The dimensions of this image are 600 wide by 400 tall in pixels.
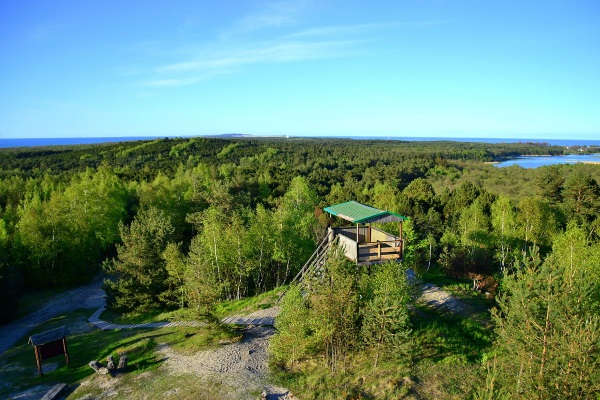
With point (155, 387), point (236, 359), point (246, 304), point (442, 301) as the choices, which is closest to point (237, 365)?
point (236, 359)

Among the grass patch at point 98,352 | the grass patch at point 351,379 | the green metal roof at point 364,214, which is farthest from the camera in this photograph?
the green metal roof at point 364,214

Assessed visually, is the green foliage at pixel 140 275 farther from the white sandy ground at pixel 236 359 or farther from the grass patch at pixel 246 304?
the grass patch at pixel 246 304

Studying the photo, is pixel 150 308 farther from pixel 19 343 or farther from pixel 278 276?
pixel 278 276

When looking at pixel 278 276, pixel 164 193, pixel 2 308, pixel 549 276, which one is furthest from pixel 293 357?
pixel 164 193

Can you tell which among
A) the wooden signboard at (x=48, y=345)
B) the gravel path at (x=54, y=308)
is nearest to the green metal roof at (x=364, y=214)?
the wooden signboard at (x=48, y=345)

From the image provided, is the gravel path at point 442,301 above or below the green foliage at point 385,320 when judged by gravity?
below

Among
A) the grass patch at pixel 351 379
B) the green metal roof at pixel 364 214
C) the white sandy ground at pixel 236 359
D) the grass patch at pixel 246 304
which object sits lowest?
the grass patch at pixel 246 304

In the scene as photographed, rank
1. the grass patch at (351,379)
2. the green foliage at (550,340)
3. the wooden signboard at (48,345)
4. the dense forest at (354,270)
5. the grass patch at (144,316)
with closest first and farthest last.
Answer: the green foliage at (550,340)
the dense forest at (354,270)
the grass patch at (351,379)
the wooden signboard at (48,345)
the grass patch at (144,316)
